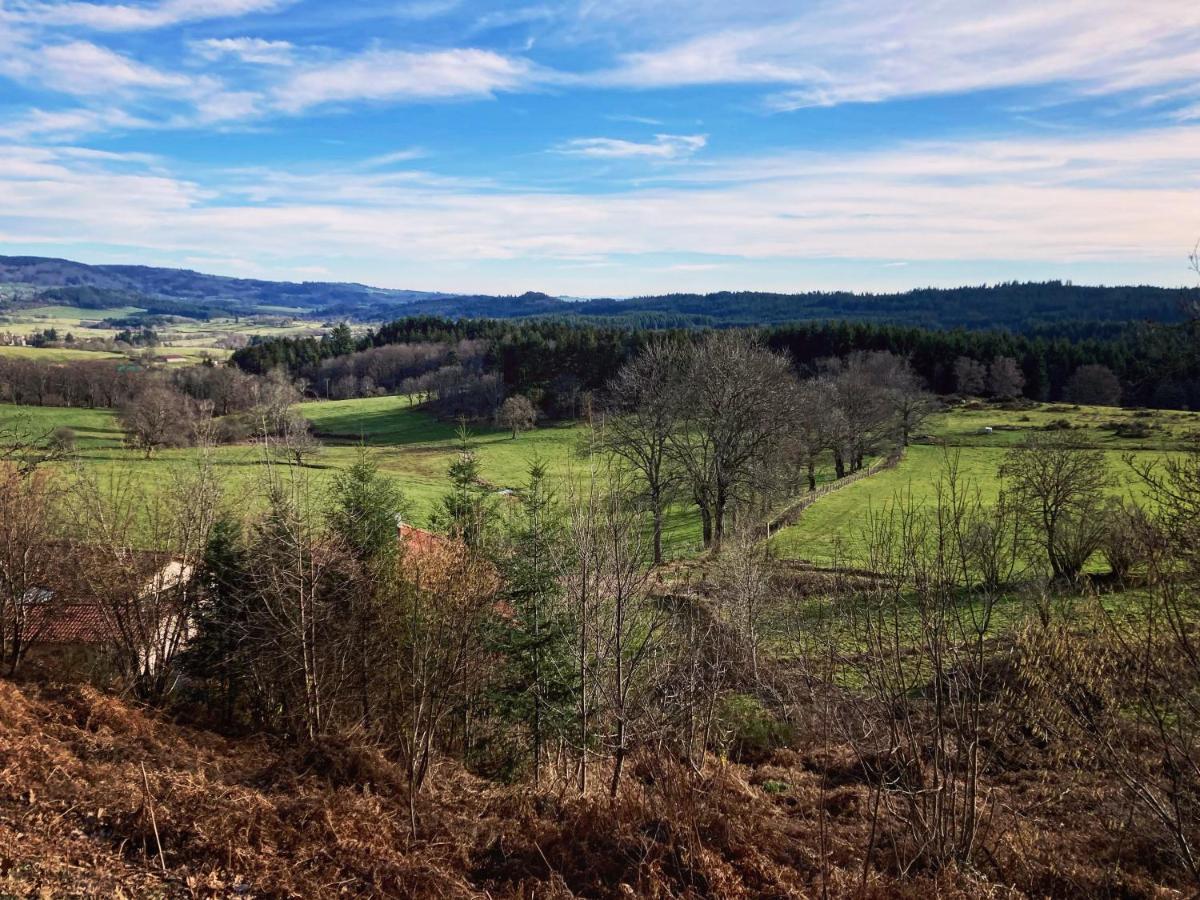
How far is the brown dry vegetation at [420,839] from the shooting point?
286 inches

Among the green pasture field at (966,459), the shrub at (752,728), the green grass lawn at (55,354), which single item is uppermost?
the green grass lawn at (55,354)

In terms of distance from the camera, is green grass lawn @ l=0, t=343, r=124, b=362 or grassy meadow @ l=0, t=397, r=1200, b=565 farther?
green grass lawn @ l=0, t=343, r=124, b=362

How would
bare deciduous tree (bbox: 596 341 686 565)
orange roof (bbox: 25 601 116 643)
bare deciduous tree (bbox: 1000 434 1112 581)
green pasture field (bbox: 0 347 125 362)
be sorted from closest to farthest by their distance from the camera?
orange roof (bbox: 25 601 116 643)
bare deciduous tree (bbox: 1000 434 1112 581)
bare deciduous tree (bbox: 596 341 686 565)
green pasture field (bbox: 0 347 125 362)

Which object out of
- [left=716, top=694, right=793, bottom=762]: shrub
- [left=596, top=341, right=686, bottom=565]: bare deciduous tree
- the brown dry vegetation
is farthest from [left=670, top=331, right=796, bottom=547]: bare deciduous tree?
the brown dry vegetation

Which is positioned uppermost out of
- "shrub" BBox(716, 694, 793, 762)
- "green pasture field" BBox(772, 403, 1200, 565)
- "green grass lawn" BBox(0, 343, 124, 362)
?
"green grass lawn" BBox(0, 343, 124, 362)

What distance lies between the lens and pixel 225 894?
709 cm

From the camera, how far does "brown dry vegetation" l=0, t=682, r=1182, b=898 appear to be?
7270 mm

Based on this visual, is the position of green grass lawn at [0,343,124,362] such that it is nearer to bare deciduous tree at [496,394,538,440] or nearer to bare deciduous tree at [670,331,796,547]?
bare deciduous tree at [496,394,538,440]

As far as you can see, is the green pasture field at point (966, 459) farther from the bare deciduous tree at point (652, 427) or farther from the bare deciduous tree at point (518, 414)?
the bare deciduous tree at point (518, 414)

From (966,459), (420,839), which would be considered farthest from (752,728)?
(966,459)

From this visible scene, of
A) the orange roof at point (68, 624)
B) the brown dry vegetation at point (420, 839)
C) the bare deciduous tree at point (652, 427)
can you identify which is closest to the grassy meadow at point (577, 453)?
the bare deciduous tree at point (652, 427)

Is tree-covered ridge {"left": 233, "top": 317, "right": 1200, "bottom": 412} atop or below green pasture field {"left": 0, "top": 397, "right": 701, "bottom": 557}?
atop

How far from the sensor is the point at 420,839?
337 inches

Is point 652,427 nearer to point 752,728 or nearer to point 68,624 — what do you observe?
point 752,728
